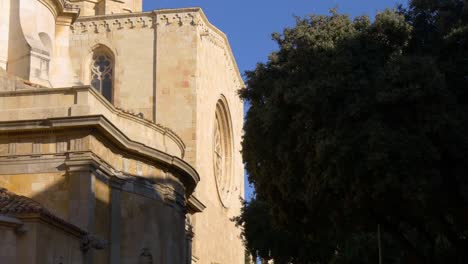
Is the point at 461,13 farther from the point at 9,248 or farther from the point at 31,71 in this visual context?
the point at 31,71

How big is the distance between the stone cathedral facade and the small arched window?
6 centimetres

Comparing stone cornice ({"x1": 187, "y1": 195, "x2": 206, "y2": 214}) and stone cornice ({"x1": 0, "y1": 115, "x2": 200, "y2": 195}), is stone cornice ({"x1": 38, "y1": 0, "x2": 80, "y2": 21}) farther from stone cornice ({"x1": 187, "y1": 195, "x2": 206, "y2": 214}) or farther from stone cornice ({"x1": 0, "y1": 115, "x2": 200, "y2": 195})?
stone cornice ({"x1": 0, "y1": 115, "x2": 200, "y2": 195})

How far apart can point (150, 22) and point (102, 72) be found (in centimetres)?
321

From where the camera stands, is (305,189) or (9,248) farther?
(305,189)

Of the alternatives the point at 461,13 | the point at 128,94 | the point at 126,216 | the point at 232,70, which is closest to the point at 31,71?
the point at 126,216

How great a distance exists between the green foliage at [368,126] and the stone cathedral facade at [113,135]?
4397 mm

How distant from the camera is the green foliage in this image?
20781 mm

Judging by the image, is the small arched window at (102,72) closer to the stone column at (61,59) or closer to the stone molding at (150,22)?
the stone molding at (150,22)

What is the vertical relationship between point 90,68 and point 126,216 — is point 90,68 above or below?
above

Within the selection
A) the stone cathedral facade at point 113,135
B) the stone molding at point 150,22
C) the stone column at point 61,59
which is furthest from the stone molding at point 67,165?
the stone molding at point 150,22

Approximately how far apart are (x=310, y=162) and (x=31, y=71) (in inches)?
491

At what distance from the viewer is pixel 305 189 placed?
22.8 m

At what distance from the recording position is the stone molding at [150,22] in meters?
42.8

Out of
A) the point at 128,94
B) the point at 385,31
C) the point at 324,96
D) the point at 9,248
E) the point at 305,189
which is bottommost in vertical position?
the point at 9,248
